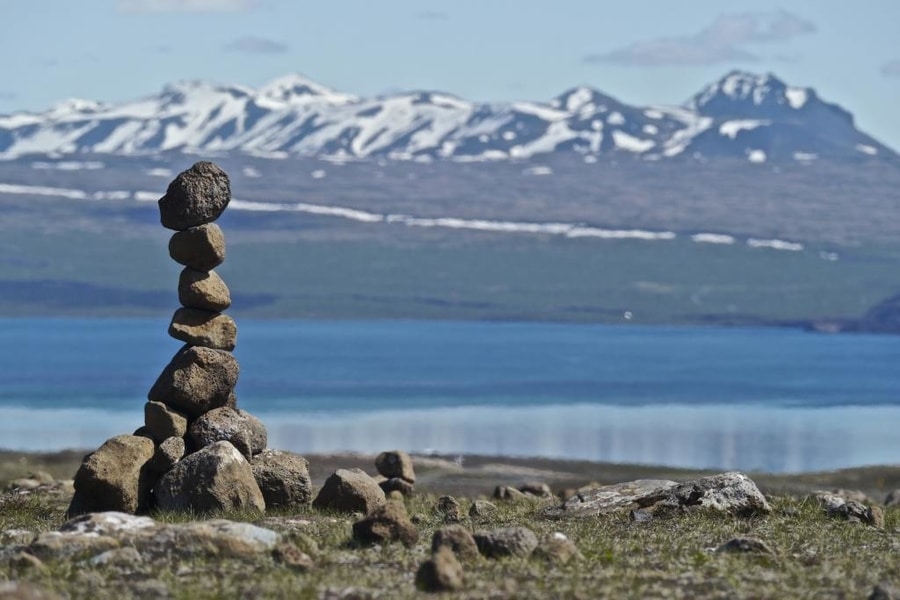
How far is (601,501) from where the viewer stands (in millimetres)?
27797

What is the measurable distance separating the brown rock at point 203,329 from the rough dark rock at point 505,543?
418 inches

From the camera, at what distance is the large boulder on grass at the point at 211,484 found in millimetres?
25969

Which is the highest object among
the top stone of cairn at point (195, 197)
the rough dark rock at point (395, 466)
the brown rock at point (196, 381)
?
the top stone of cairn at point (195, 197)

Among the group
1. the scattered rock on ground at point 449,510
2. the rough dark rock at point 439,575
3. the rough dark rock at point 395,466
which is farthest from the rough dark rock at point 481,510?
the rough dark rock at point 395,466

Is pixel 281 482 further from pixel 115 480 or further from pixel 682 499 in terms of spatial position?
pixel 682 499

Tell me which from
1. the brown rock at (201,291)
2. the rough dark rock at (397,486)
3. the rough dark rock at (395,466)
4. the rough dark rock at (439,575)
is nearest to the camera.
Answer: the rough dark rock at (439,575)

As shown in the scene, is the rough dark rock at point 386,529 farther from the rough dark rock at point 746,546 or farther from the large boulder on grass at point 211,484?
the large boulder on grass at point 211,484

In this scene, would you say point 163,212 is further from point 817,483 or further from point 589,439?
point 589,439

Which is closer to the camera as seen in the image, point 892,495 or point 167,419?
point 167,419

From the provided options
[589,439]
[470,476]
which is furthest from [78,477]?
[589,439]

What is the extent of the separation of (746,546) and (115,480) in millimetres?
10645

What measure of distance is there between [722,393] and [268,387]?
36102mm

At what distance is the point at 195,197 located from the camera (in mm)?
29047

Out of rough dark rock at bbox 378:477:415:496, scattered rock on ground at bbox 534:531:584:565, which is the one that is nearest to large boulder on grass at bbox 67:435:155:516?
scattered rock on ground at bbox 534:531:584:565
